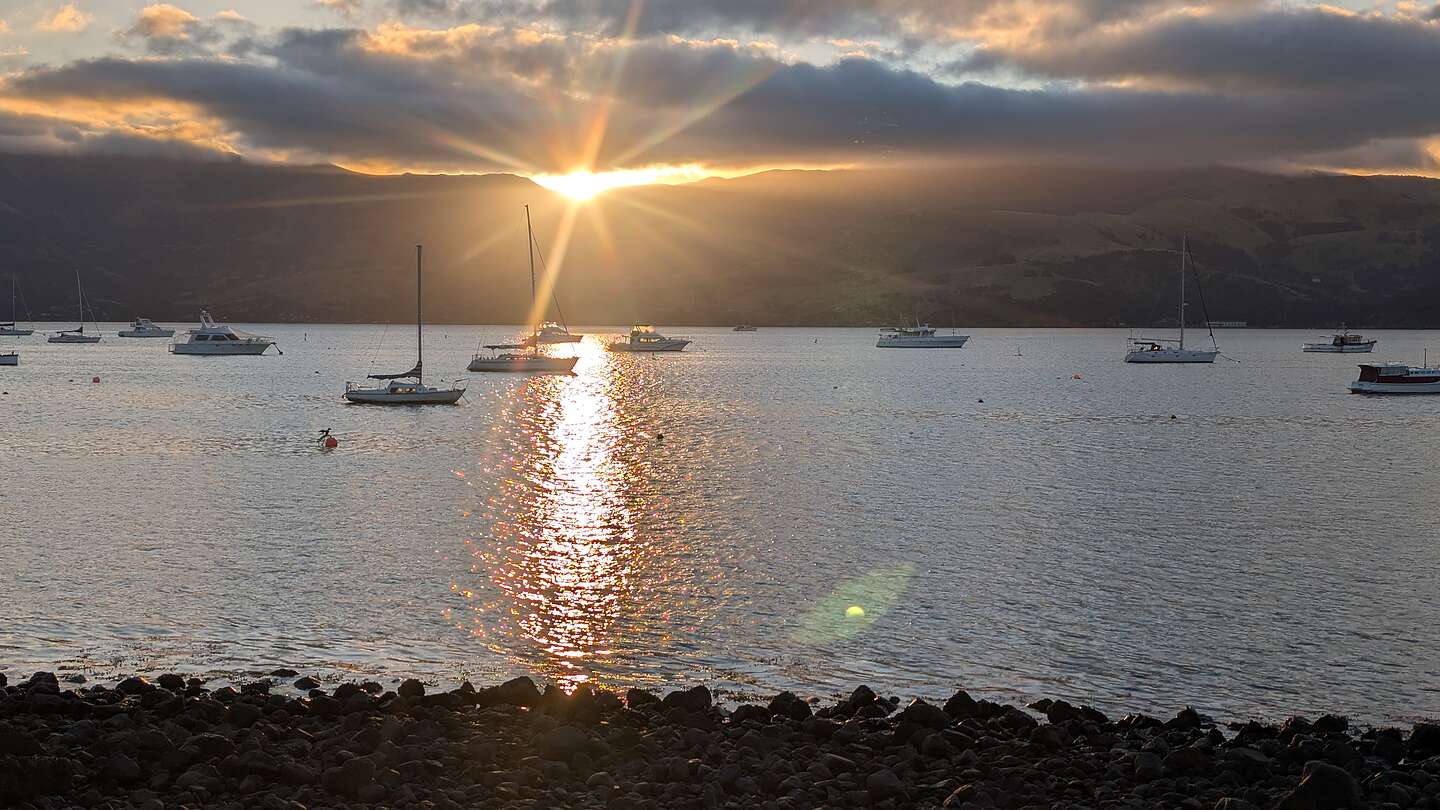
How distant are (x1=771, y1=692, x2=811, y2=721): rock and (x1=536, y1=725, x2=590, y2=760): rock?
9.12ft

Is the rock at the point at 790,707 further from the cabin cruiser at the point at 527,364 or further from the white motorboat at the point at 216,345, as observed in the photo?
the white motorboat at the point at 216,345

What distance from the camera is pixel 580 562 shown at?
3394 cm

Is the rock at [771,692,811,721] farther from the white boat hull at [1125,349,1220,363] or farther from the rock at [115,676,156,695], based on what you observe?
the white boat hull at [1125,349,1220,363]

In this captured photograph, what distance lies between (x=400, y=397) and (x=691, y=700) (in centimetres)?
7514

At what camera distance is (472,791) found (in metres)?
15.6

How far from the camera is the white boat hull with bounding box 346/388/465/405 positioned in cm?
9119

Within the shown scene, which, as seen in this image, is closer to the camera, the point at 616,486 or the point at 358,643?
the point at 358,643

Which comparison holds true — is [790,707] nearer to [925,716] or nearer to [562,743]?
[925,716]

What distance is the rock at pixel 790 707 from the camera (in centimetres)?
1903

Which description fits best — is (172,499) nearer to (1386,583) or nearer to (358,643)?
(358,643)

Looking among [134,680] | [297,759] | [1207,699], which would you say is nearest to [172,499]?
[134,680]

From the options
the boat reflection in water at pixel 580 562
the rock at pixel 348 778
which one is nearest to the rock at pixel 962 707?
the boat reflection in water at pixel 580 562

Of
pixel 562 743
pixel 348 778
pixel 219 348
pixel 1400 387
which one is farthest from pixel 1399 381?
pixel 219 348

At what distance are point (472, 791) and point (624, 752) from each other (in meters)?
2.35
